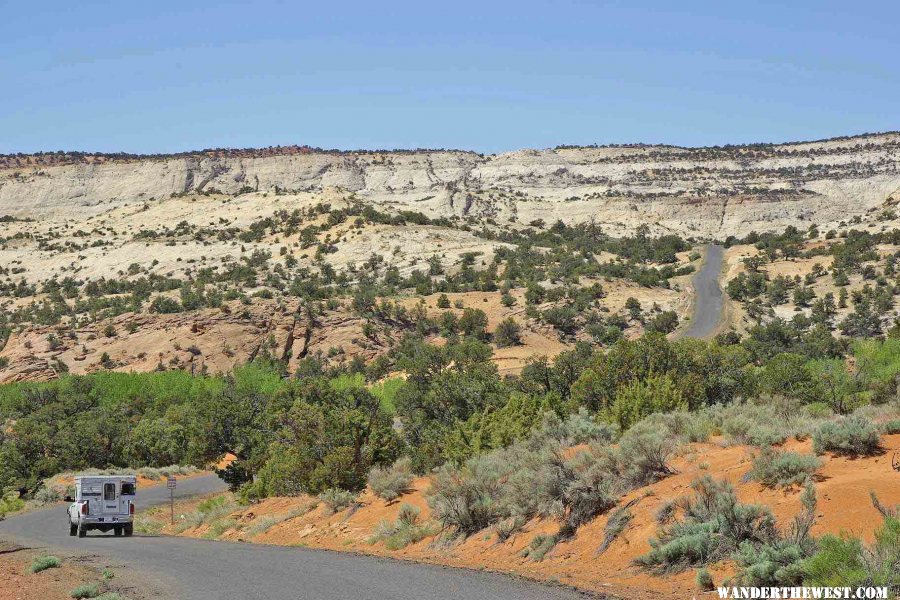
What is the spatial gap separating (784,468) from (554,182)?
564 ft

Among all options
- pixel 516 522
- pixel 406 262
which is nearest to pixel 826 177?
pixel 406 262

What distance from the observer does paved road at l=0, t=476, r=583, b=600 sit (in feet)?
46.9

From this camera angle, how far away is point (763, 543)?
45.4 ft

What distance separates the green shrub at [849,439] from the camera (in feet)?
53.5

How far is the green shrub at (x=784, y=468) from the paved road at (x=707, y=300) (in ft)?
192

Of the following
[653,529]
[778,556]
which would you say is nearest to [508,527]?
[653,529]

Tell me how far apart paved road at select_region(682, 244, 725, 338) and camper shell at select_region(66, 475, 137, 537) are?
170ft

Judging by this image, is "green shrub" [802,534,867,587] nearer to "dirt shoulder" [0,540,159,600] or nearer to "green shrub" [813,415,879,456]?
"green shrub" [813,415,879,456]

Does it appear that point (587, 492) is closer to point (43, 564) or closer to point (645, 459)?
point (645, 459)

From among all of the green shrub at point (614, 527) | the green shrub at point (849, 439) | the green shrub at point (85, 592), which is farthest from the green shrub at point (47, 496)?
the green shrub at point (849, 439)

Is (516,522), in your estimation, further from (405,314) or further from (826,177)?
(826,177)

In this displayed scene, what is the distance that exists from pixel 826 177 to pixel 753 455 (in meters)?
168

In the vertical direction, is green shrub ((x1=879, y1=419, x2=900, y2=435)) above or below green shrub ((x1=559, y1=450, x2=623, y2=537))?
above

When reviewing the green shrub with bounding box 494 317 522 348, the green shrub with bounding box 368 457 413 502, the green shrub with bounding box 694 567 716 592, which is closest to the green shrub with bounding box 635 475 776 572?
the green shrub with bounding box 694 567 716 592
